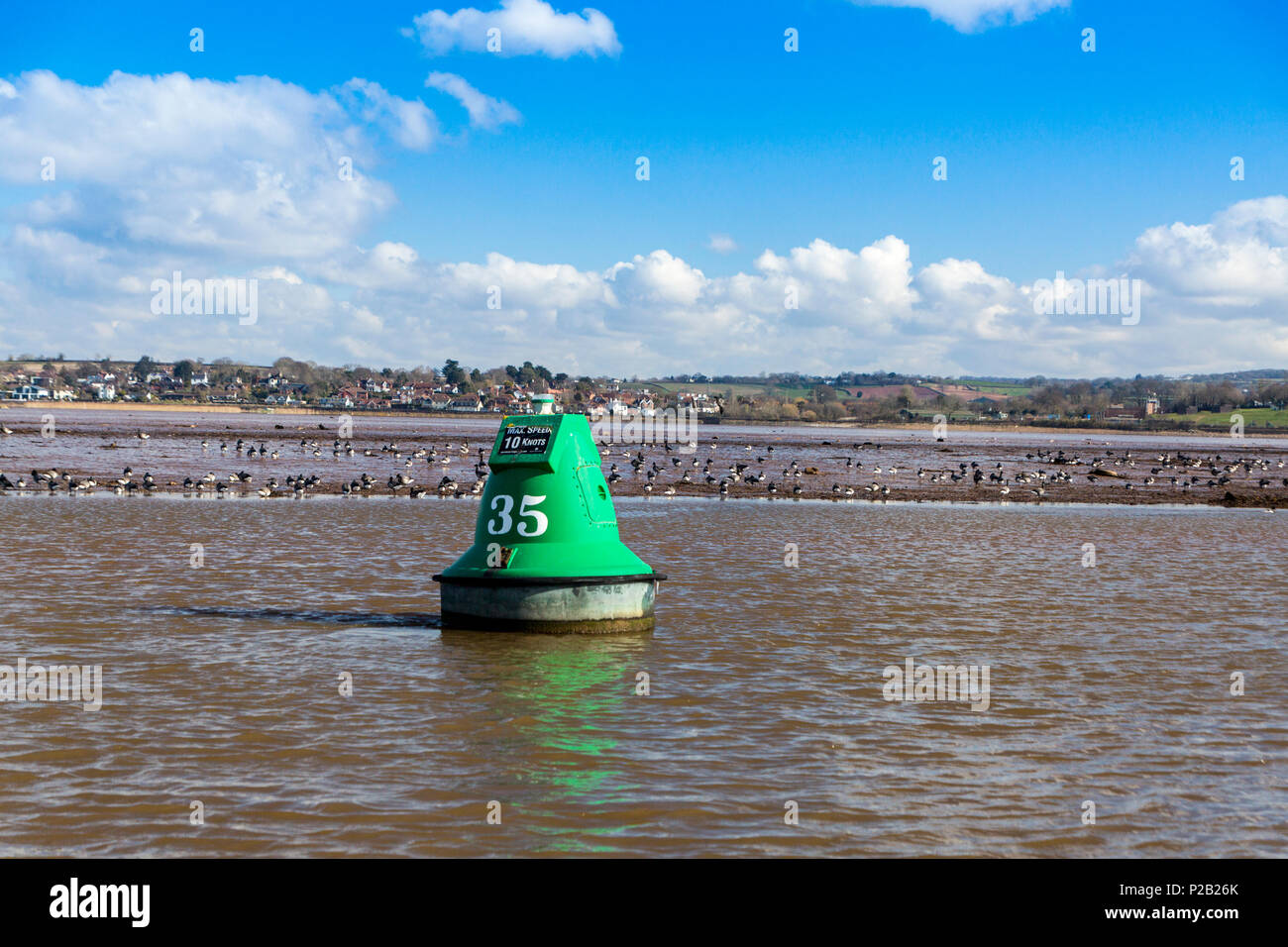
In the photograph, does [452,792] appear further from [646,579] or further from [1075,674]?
[1075,674]

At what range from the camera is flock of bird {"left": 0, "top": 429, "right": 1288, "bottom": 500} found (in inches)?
1309

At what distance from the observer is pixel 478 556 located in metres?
12.3

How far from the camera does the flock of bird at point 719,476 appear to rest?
109 feet

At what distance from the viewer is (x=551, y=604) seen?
11914 millimetres

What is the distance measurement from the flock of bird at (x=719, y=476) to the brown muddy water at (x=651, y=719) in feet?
50.4

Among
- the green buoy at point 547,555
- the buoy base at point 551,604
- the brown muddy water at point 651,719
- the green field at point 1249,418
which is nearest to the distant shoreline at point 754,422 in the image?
the green field at point 1249,418

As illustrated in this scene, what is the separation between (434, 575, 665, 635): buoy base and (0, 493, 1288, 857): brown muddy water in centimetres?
23

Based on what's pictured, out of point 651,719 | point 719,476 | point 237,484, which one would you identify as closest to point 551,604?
point 651,719

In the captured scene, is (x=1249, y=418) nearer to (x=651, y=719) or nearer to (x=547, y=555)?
(x=547, y=555)

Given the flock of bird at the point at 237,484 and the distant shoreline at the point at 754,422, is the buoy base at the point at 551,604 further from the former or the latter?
the distant shoreline at the point at 754,422

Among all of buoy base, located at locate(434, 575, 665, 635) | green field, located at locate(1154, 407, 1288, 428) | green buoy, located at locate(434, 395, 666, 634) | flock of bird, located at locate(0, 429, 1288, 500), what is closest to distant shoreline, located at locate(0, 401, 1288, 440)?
green field, located at locate(1154, 407, 1288, 428)

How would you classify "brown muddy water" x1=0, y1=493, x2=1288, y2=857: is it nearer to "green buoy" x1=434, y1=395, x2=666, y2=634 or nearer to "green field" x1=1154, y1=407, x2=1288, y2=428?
"green buoy" x1=434, y1=395, x2=666, y2=634
